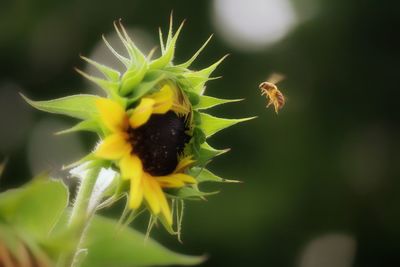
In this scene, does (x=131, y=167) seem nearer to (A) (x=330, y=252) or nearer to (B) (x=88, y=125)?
(B) (x=88, y=125)

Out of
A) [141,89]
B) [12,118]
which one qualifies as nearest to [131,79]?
[141,89]

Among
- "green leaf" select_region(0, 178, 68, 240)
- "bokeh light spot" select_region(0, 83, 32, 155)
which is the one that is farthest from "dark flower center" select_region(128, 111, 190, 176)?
"bokeh light spot" select_region(0, 83, 32, 155)

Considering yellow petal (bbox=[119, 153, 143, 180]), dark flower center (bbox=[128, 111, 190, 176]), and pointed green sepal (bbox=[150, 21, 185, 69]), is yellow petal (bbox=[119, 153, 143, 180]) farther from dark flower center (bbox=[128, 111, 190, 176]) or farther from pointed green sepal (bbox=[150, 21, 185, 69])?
pointed green sepal (bbox=[150, 21, 185, 69])

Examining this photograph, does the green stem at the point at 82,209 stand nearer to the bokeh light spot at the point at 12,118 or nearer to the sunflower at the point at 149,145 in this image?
the sunflower at the point at 149,145

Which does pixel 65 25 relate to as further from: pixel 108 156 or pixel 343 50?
pixel 108 156

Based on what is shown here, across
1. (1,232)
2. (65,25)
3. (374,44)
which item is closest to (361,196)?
(374,44)

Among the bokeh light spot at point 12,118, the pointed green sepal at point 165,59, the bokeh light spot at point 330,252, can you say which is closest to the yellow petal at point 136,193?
the pointed green sepal at point 165,59
